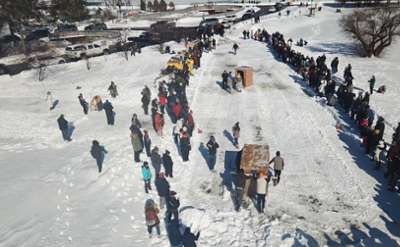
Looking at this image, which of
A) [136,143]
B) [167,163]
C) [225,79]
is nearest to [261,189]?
[167,163]

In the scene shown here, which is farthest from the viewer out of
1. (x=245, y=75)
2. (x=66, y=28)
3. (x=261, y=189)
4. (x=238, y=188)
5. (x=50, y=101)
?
(x=66, y=28)

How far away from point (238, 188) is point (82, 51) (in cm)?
2913

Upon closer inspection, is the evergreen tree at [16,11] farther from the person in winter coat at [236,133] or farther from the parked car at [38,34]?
the person in winter coat at [236,133]

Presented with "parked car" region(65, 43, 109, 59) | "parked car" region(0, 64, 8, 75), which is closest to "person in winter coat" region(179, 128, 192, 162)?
"parked car" region(0, 64, 8, 75)

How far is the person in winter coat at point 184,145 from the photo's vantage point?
14.6 metres

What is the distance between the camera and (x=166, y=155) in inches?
521

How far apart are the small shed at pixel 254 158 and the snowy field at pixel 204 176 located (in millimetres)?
1046

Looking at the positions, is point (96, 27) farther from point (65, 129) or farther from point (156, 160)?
point (156, 160)

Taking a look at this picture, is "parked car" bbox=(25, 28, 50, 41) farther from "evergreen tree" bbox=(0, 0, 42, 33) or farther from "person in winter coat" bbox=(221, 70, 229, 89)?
"person in winter coat" bbox=(221, 70, 229, 89)

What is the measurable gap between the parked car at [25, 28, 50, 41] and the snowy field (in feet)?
81.9

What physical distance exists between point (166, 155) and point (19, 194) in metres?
5.29

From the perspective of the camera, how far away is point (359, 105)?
17.9 meters

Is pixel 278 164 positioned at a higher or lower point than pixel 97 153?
lower

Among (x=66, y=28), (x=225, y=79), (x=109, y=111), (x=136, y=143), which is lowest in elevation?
(x=136, y=143)
